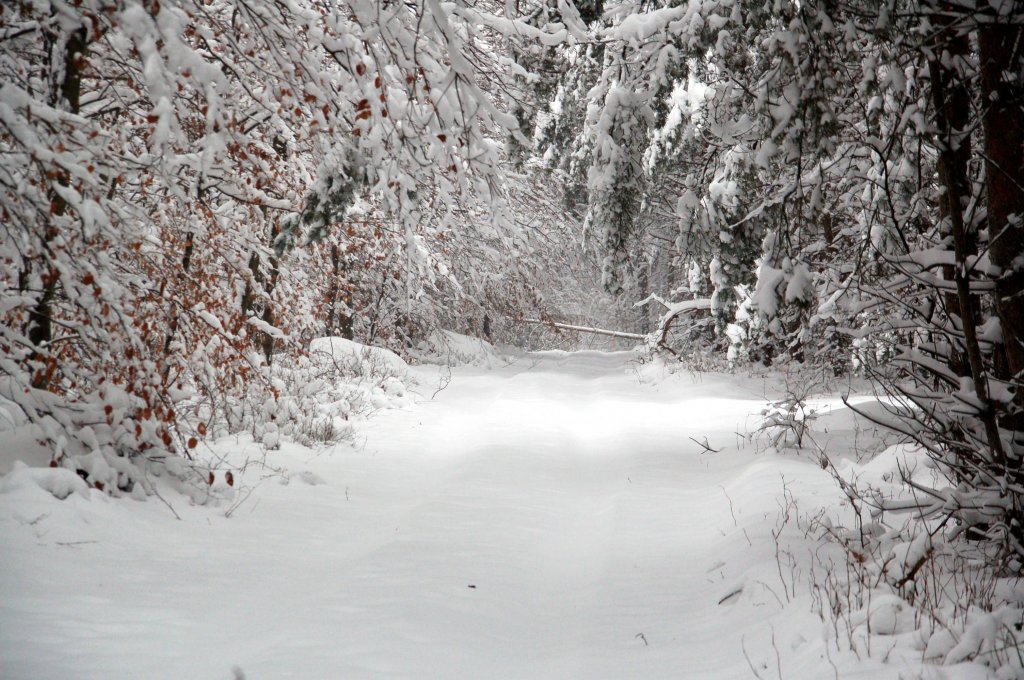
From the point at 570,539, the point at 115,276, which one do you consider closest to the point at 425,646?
the point at 570,539

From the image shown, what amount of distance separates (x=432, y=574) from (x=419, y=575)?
9 centimetres

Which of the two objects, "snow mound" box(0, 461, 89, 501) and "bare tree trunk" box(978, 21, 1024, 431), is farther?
"snow mound" box(0, 461, 89, 501)

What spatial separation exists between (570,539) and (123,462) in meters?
3.39

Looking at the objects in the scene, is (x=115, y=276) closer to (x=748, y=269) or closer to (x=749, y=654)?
(x=749, y=654)

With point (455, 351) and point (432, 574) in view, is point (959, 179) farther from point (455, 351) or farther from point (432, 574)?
point (455, 351)

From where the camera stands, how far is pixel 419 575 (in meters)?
4.35

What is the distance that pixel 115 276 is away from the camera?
13.1 ft

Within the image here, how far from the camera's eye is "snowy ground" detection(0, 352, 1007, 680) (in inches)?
121

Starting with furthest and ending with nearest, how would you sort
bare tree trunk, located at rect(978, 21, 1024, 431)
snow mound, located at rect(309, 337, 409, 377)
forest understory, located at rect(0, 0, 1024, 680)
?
snow mound, located at rect(309, 337, 409, 377) → bare tree trunk, located at rect(978, 21, 1024, 431) → forest understory, located at rect(0, 0, 1024, 680)

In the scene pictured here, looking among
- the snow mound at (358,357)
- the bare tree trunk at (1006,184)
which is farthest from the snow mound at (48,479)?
the snow mound at (358,357)

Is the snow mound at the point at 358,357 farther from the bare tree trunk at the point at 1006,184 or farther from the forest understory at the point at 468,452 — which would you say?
the bare tree trunk at the point at 1006,184

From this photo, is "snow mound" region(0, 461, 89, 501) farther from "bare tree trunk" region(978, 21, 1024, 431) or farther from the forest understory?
"bare tree trunk" region(978, 21, 1024, 431)

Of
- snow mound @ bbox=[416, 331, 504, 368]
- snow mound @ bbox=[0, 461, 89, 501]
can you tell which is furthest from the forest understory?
snow mound @ bbox=[416, 331, 504, 368]

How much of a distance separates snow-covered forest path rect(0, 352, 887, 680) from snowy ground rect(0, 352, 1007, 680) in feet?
0.05
